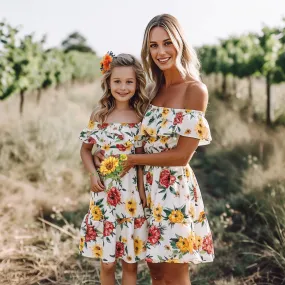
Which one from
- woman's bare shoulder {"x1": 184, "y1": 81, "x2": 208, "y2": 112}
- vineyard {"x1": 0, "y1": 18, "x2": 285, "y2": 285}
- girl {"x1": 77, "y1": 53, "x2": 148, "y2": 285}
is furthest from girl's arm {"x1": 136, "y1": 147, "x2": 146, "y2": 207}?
vineyard {"x1": 0, "y1": 18, "x2": 285, "y2": 285}

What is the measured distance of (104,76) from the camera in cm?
318

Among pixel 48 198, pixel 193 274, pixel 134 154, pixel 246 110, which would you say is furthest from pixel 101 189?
pixel 246 110

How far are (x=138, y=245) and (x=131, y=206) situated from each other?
25 centimetres

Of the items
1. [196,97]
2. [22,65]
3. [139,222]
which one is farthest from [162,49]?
[22,65]

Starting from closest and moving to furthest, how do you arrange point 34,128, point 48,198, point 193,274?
point 193,274
point 48,198
point 34,128

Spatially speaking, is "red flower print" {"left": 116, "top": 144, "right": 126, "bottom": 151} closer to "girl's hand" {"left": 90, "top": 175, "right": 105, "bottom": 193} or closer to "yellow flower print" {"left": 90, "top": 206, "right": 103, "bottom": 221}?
"girl's hand" {"left": 90, "top": 175, "right": 105, "bottom": 193}

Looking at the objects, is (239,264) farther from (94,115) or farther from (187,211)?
(94,115)

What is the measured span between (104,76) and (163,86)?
424 mm

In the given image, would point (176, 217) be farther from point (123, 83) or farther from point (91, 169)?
point (123, 83)

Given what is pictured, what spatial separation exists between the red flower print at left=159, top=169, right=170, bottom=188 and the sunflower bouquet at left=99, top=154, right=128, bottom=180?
0.25 metres

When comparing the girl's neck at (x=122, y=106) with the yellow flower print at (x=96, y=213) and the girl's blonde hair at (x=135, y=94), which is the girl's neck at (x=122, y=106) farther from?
the yellow flower print at (x=96, y=213)

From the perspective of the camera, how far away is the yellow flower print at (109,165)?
2.81 metres

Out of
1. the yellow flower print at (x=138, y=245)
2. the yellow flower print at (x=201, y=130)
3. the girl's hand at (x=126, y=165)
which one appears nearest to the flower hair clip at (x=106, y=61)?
the girl's hand at (x=126, y=165)

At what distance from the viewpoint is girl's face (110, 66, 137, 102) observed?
306 centimetres
